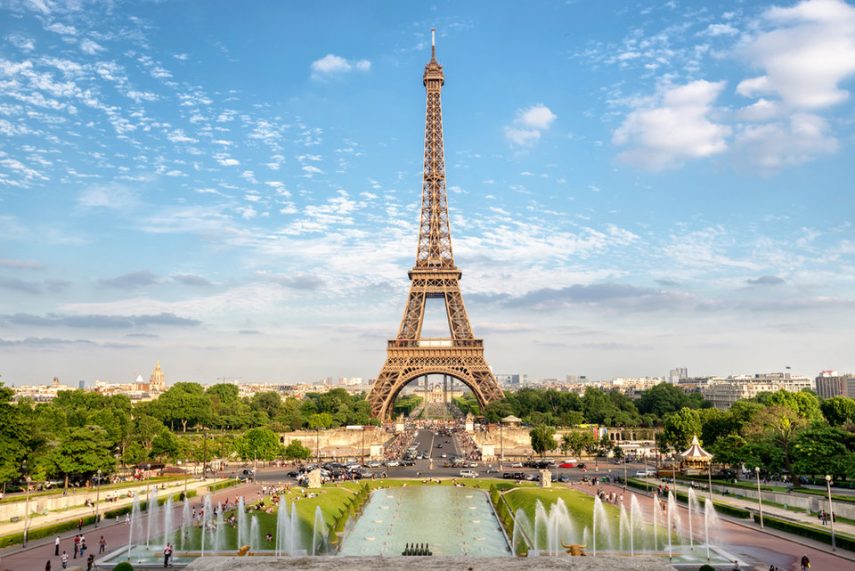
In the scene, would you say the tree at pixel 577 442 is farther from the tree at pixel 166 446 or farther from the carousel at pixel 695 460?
the tree at pixel 166 446

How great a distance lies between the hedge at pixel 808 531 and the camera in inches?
1323

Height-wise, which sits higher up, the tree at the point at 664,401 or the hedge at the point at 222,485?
the tree at the point at 664,401

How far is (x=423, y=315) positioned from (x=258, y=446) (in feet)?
123

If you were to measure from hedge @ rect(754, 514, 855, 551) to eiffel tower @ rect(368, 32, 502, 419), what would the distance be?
64.3 m

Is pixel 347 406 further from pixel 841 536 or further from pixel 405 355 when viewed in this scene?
pixel 841 536

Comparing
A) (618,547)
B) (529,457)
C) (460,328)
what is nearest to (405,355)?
(460,328)

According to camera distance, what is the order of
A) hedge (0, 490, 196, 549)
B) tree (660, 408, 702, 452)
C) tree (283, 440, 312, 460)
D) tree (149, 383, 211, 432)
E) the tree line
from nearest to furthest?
hedge (0, 490, 196, 549), the tree line, tree (660, 408, 702, 452), tree (283, 440, 312, 460), tree (149, 383, 211, 432)

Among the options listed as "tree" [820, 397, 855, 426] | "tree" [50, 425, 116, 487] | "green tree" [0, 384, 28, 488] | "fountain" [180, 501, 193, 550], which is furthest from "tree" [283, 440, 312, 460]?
"tree" [820, 397, 855, 426]

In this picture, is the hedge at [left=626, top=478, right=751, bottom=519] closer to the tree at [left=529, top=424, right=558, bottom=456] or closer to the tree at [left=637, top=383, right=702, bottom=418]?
the tree at [left=529, top=424, right=558, bottom=456]

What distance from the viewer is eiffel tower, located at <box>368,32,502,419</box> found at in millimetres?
104312

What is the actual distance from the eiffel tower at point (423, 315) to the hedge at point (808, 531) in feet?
211

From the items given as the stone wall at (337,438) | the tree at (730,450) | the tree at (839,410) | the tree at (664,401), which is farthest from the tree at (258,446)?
the tree at (664,401)

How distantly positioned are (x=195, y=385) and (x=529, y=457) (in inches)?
3084

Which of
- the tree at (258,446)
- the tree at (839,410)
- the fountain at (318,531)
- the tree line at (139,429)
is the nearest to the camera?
the fountain at (318,531)
